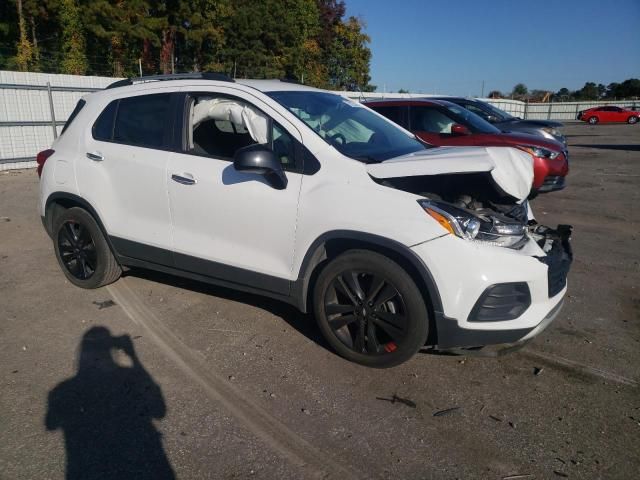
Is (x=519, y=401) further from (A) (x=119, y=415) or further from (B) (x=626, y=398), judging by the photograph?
(A) (x=119, y=415)

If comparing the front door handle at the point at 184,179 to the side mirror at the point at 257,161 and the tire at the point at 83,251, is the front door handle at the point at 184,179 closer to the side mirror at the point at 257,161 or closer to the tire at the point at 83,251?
the side mirror at the point at 257,161

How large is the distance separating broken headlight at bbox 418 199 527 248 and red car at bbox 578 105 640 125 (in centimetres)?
4267

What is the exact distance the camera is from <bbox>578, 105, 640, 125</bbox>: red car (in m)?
39.3

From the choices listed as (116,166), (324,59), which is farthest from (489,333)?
(324,59)

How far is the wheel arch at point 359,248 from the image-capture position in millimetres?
3039

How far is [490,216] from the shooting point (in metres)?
3.17

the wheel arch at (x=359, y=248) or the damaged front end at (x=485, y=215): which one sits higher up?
the damaged front end at (x=485, y=215)

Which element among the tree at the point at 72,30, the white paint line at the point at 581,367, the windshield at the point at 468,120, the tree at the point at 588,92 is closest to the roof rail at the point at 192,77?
the white paint line at the point at 581,367

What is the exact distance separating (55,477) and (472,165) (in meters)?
2.71

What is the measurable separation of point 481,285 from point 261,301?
2177mm

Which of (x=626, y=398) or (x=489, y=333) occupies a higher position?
(x=489, y=333)

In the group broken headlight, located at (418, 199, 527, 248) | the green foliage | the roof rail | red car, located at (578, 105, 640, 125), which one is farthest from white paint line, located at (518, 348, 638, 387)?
red car, located at (578, 105, 640, 125)

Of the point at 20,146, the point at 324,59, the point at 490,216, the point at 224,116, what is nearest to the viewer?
the point at 490,216

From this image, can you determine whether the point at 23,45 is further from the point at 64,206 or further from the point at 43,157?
the point at 64,206
